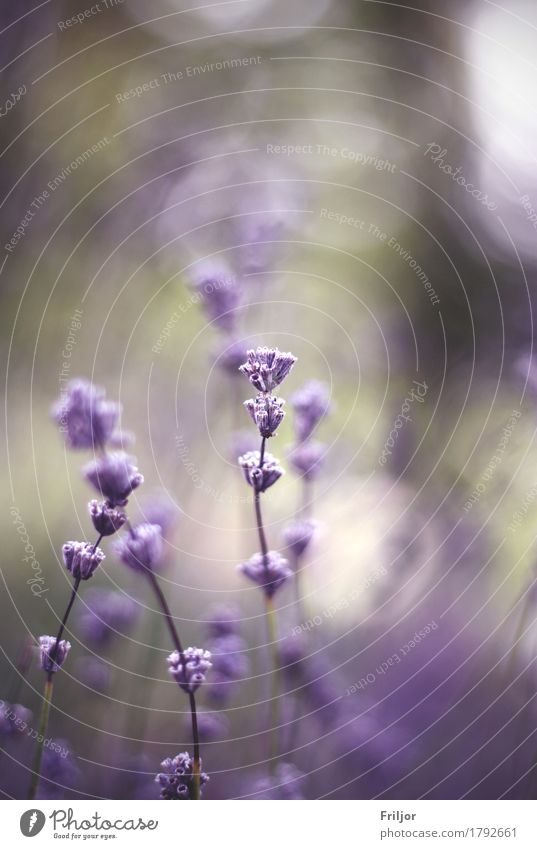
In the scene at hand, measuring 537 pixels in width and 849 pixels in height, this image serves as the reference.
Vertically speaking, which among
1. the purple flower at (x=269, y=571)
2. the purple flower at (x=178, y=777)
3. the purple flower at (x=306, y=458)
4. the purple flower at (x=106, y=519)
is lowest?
the purple flower at (x=178, y=777)

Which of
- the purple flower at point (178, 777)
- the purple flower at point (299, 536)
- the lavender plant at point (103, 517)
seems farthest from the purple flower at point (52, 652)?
A: the purple flower at point (299, 536)

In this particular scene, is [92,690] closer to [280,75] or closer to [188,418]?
[188,418]

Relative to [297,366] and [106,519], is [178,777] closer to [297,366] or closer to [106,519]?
[106,519]

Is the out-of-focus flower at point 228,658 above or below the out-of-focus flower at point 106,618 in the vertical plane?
below

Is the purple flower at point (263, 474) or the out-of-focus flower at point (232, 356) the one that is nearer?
the purple flower at point (263, 474)

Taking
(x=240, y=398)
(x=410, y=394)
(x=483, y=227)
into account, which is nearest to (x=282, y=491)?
(x=240, y=398)

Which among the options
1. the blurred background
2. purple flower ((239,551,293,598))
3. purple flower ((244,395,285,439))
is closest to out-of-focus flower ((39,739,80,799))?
the blurred background

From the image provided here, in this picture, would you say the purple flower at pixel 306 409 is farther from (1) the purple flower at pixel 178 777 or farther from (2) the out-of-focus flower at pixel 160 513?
(1) the purple flower at pixel 178 777
